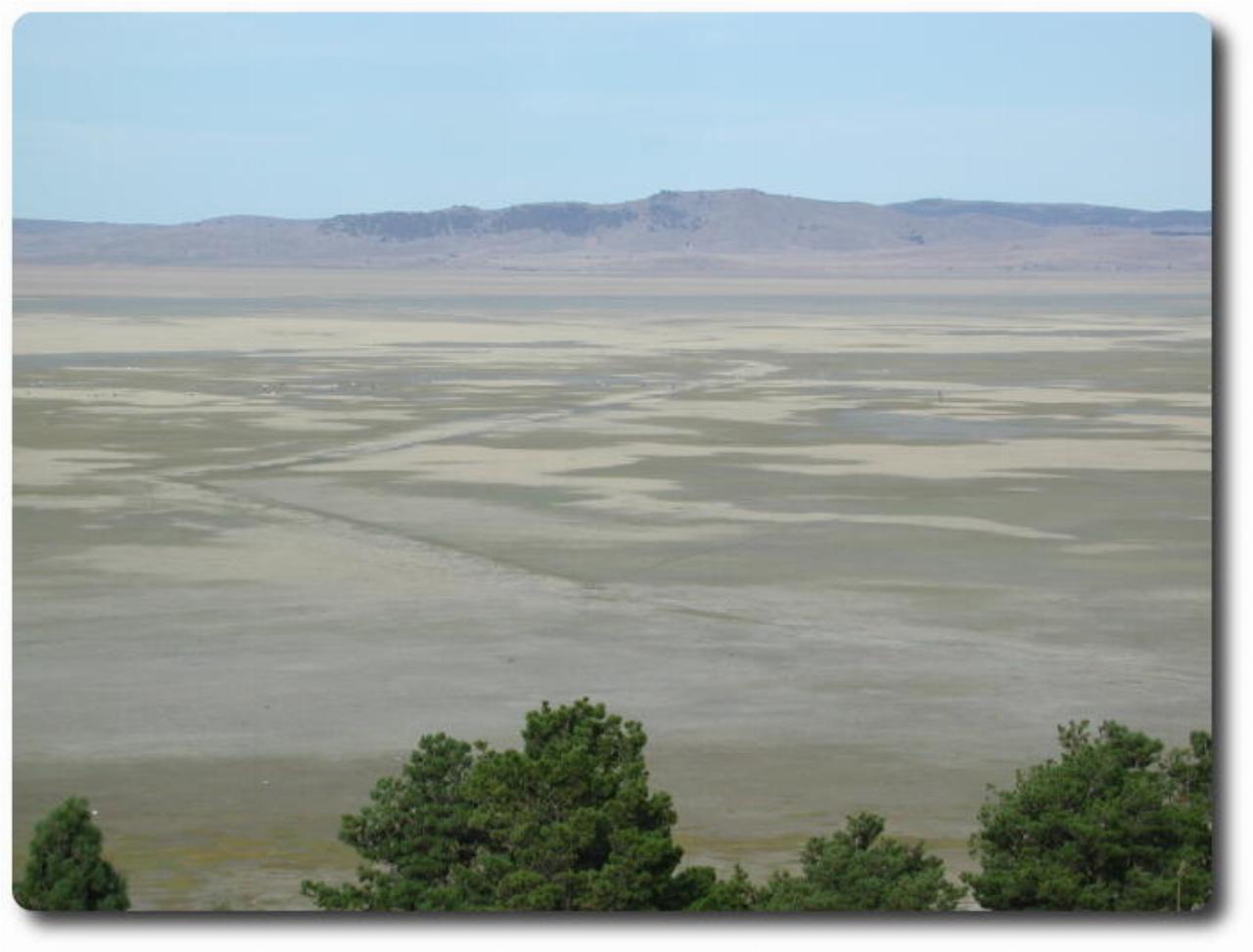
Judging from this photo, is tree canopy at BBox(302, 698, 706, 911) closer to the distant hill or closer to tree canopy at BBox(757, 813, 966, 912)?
tree canopy at BBox(757, 813, 966, 912)

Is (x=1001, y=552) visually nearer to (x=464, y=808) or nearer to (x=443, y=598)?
(x=443, y=598)

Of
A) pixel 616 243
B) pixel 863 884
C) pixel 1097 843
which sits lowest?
pixel 863 884

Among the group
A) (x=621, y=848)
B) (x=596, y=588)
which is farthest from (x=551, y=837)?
(x=596, y=588)

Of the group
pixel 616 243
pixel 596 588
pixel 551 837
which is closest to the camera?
pixel 551 837

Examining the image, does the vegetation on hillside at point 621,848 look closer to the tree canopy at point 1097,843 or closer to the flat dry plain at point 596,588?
the tree canopy at point 1097,843

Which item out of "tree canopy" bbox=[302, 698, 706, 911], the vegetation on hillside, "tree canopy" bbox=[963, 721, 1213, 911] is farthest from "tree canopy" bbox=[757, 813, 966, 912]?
"tree canopy" bbox=[302, 698, 706, 911]

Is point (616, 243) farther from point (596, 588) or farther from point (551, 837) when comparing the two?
point (551, 837)
